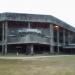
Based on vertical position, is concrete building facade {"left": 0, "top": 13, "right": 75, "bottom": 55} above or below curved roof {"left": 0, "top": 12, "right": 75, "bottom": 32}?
below

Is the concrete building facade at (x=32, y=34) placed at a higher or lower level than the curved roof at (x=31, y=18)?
lower

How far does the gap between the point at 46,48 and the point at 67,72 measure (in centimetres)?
6119

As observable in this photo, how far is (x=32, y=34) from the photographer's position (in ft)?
283

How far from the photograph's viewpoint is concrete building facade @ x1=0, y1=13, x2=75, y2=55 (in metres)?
87.2

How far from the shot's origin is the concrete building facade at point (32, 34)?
87.2 m

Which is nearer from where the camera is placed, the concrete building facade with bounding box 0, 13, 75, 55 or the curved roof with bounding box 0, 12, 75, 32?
the concrete building facade with bounding box 0, 13, 75, 55

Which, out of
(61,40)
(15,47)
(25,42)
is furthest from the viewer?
(61,40)

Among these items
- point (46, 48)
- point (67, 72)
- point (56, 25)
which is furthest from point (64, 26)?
point (67, 72)

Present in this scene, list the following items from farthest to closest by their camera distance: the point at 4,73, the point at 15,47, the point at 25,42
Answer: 1. the point at 15,47
2. the point at 25,42
3. the point at 4,73

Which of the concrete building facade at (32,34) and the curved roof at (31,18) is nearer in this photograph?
the concrete building facade at (32,34)

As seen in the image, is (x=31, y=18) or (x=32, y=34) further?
(x=31, y=18)

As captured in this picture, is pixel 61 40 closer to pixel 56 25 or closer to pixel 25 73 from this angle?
pixel 56 25

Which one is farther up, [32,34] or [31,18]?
[31,18]

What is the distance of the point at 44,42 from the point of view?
90125 millimetres
